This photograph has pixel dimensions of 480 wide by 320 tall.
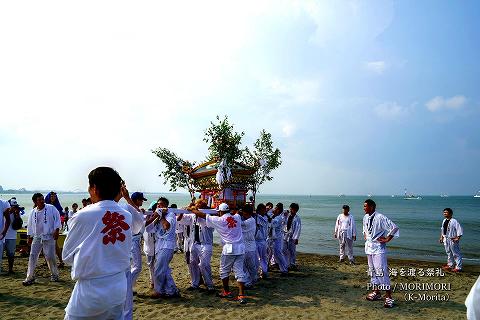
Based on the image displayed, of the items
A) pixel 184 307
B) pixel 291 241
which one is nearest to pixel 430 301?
pixel 291 241

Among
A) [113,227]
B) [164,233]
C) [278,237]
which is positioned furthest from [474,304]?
[278,237]

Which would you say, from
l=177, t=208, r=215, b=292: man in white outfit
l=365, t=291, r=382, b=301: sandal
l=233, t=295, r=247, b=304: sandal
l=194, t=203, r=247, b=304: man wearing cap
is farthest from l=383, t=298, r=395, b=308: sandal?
l=177, t=208, r=215, b=292: man in white outfit

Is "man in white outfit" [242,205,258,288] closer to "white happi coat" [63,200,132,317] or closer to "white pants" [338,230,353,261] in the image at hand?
"white pants" [338,230,353,261]

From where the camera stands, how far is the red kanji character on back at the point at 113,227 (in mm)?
3111

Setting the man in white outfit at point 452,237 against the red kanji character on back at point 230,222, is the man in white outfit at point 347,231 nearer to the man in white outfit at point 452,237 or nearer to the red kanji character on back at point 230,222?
the man in white outfit at point 452,237

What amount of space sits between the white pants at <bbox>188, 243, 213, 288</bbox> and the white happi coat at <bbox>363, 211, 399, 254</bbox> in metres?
4.00

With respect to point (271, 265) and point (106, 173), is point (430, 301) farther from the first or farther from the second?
point (106, 173)

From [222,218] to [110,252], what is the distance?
204 inches

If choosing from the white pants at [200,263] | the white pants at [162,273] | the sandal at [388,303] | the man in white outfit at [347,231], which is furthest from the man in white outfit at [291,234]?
the white pants at [162,273]

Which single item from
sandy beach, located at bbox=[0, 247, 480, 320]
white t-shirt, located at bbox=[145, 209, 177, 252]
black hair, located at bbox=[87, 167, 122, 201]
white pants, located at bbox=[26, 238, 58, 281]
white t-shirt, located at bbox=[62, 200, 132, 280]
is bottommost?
sandy beach, located at bbox=[0, 247, 480, 320]

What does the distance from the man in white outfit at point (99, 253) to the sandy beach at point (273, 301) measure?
4.11 m

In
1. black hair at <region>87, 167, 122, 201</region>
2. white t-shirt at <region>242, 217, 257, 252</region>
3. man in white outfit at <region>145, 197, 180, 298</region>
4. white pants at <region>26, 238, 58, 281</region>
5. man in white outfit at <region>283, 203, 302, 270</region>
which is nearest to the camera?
black hair at <region>87, 167, 122, 201</region>

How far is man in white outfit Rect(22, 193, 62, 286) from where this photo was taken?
896cm

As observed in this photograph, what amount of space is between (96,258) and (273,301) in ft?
19.6
